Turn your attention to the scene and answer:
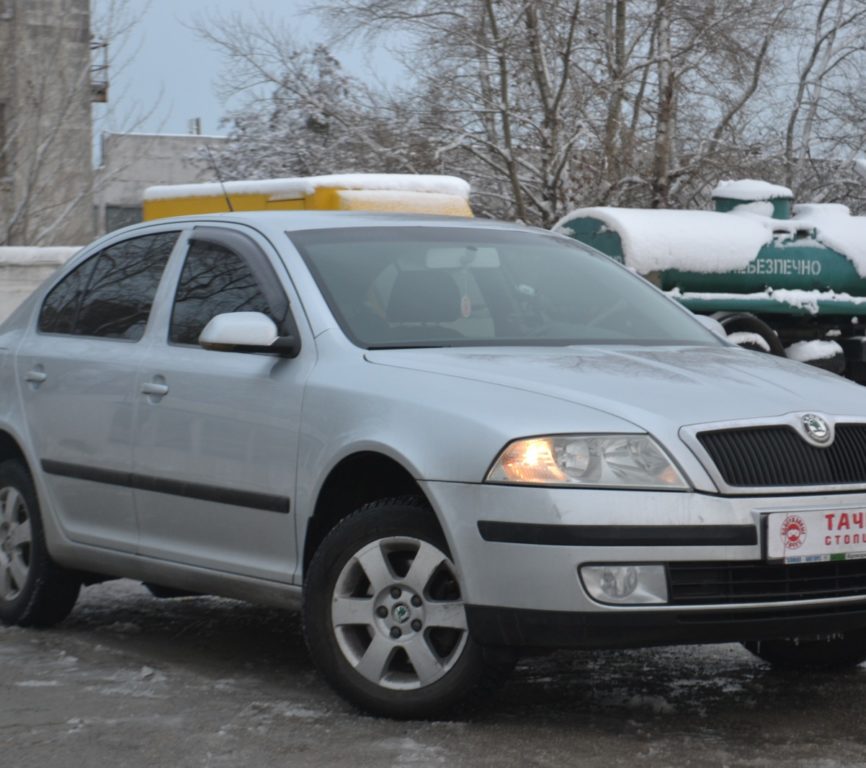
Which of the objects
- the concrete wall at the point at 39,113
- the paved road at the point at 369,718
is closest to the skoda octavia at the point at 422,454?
the paved road at the point at 369,718

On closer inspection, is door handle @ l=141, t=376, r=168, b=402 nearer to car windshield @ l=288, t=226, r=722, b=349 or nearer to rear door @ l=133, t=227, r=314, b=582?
rear door @ l=133, t=227, r=314, b=582

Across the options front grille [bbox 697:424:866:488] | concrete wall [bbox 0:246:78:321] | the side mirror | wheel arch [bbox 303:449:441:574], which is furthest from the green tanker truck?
Result: front grille [bbox 697:424:866:488]

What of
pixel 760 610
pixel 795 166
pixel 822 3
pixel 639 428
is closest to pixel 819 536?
pixel 760 610

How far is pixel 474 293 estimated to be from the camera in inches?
238

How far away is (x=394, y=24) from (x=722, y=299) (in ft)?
28.5

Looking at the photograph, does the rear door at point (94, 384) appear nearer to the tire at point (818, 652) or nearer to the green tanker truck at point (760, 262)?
the tire at point (818, 652)

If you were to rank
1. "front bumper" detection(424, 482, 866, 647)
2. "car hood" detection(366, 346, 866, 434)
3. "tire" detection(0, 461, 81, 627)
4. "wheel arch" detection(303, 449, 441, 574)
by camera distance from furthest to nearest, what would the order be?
"tire" detection(0, 461, 81, 627)
"wheel arch" detection(303, 449, 441, 574)
"car hood" detection(366, 346, 866, 434)
"front bumper" detection(424, 482, 866, 647)

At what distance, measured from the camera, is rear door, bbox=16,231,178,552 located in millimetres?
6469

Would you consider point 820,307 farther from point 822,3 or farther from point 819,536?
point 822,3

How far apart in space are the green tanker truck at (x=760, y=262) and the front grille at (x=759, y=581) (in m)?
9.90

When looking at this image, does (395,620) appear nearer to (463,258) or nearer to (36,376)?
(463,258)

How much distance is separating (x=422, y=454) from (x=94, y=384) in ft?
6.63

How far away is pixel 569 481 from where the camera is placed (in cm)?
477

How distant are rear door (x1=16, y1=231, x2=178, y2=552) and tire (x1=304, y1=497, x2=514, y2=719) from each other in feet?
4.39
